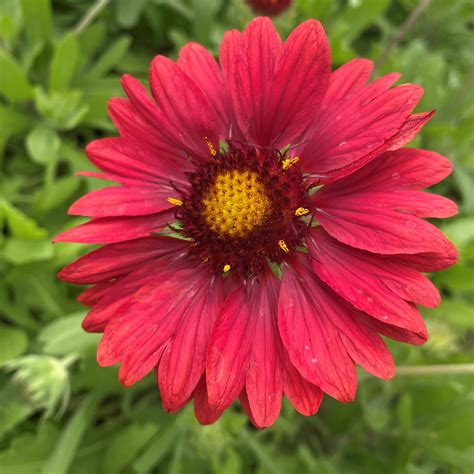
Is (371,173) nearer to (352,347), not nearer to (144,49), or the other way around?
(352,347)

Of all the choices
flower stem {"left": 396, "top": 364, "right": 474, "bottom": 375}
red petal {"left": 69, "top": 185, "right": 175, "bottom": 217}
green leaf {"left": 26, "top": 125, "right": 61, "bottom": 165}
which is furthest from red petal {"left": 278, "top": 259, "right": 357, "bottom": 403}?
green leaf {"left": 26, "top": 125, "right": 61, "bottom": 165}

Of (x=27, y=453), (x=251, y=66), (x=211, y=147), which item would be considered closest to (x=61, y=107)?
(x=211, y=147)

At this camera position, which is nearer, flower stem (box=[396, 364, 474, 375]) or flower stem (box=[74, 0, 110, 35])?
flower stem (box=[396, 364, 474, 375])

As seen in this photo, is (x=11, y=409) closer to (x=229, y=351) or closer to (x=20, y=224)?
(x=20, y=224)

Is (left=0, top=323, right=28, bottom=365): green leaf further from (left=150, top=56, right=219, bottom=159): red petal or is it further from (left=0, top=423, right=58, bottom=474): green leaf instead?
(left=150, top=56, right=219, bottom=159): red petal

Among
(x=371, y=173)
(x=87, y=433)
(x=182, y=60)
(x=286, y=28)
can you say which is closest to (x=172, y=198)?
(x=182, y=60)

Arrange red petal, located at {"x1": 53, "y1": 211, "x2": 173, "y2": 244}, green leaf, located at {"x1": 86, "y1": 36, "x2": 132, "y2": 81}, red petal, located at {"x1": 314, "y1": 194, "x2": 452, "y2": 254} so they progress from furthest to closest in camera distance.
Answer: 1. green leaf, located at {"x1": 86, "y1": 36, "x2": 132, "y2": 81}
2. red petal, located at {"x1": 53, "y1": 211, "x2": 173, "y2": 244}
3. red petal, located at {"x1": 314, "y1": 194, "x2": 452, "y2": 254}
